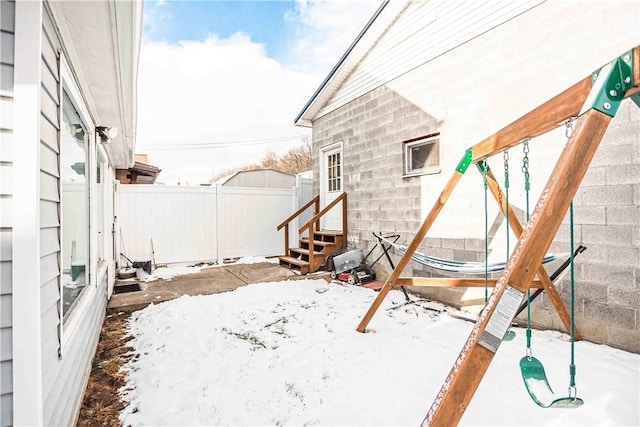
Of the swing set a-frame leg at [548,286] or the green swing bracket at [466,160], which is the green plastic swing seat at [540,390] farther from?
the green swing bracket at [466,160]

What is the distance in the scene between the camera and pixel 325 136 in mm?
6426

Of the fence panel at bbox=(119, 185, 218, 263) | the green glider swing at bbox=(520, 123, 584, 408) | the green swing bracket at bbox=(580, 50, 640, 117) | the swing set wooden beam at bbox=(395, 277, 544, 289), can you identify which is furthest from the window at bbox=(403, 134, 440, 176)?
the fence panel at bbox=(119, 185, 218, 263)

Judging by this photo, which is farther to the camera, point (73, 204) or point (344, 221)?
point (344, 221)

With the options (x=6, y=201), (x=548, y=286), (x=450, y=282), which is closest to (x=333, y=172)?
(x=450, y=282)

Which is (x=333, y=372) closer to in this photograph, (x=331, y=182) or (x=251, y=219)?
(x=331, y=182)

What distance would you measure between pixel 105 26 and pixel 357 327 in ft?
9.54

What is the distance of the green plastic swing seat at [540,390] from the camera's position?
1.38m

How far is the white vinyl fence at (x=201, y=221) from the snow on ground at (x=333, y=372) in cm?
317

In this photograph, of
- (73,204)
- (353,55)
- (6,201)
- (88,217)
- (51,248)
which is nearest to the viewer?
(6,201)

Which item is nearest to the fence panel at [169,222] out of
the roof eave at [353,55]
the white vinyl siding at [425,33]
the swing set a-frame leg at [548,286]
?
the roof eave at [353,55]

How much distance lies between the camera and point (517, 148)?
317 centimetres

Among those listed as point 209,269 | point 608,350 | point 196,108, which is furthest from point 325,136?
point 196,108

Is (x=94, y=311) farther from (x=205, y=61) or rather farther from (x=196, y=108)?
(x=196, y=108)

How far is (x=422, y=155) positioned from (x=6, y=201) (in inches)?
166
